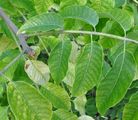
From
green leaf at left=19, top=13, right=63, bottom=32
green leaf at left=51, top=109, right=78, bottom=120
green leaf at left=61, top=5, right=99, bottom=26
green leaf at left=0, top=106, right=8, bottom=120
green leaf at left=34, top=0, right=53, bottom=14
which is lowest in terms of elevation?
green leaf at left=0, top=106, right=8, bottom=120

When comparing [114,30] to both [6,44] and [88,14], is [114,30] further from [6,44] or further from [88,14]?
[6,44]

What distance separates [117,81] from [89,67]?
64 mm

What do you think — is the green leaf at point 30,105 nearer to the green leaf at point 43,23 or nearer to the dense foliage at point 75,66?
the dense foliage at point 75,66

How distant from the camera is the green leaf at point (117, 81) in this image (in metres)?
0.86

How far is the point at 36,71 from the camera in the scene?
96 cm

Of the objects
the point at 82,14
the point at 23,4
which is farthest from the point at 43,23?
the point at 23,4

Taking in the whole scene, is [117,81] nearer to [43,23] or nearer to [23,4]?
[43,23]

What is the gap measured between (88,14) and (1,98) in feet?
1.47

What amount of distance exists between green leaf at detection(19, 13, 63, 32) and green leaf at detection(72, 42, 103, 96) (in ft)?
0.24

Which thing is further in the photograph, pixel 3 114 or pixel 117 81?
pixel 3 114

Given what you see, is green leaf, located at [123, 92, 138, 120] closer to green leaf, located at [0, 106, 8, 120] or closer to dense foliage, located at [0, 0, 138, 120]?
dense foliage, located at [0, 0, 138, 120]

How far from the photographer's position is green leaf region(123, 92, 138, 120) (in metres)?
0.86

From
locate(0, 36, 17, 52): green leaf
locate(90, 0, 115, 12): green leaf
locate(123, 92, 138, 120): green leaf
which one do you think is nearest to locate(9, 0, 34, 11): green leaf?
locate(0, 36, 17, 52): green leaf

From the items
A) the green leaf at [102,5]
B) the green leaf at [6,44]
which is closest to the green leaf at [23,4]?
the green leaf at [6,44]
